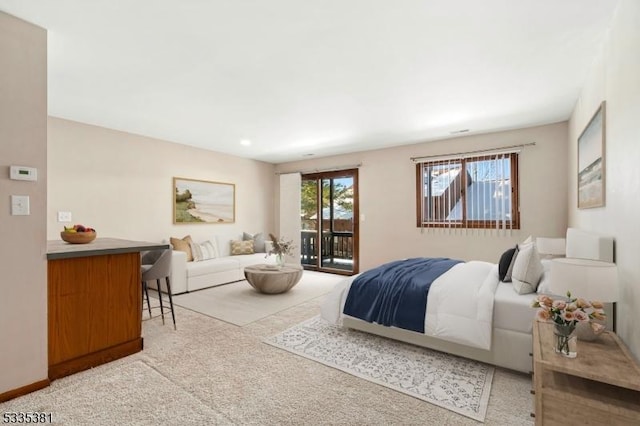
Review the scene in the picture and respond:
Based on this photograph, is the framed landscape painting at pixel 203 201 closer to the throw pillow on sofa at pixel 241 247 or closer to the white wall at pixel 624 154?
the throw pillow on sofa at pixel 241 247

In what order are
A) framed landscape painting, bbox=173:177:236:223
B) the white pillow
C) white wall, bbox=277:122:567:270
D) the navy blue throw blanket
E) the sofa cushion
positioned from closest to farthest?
the navy blue throw blanket < white wall, bbox=277:122:567:270 < the sofa cushion < the white pillow < framed landscape painting, bbox=173:177:236:223

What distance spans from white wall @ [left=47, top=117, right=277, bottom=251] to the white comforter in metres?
4.58

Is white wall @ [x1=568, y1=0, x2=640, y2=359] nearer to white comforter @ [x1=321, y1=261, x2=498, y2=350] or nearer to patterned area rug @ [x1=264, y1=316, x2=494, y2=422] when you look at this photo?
white comforter @ [x1=321, y1=261, x2=498, y2=350]

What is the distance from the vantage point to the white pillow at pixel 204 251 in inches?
211

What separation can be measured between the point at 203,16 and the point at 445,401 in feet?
10.0

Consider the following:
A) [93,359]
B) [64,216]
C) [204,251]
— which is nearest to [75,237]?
[93,359]

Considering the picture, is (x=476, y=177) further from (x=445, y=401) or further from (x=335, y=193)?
(x=445, y=401)

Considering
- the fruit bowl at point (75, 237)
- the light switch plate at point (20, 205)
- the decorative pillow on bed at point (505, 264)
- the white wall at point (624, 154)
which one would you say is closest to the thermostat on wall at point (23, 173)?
the light switch plate at point (20, 205)

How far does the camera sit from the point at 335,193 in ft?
22.2

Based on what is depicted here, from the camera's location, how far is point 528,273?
2537 mm

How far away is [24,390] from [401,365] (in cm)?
272

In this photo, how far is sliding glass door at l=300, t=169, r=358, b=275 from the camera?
648 centimetres

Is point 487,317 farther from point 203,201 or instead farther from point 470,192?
point 203,201

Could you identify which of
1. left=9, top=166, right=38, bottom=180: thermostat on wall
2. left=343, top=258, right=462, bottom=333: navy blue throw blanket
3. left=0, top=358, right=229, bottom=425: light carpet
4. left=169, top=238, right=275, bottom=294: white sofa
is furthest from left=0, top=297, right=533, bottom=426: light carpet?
left=169, top=238, right=275, bottom=294: white sofa
